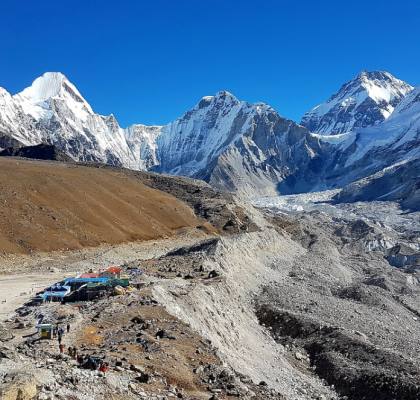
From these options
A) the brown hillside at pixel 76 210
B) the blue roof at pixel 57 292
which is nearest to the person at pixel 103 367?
the blue roof at pixel 57 292

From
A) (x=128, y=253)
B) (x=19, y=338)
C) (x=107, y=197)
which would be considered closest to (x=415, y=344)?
(x=19, y=338)

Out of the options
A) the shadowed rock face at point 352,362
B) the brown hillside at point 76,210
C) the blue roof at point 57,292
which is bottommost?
the shadowed rock face at point 352,362

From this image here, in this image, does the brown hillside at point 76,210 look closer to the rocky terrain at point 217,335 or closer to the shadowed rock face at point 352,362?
the rocky terrain at point 217,335

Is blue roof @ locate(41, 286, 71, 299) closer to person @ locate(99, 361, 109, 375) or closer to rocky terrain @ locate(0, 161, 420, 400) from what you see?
rocky terrain @ locate(0, 161, 420, 400)

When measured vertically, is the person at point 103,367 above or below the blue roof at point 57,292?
below

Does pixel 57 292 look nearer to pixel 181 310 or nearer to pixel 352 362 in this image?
pixel 181 310

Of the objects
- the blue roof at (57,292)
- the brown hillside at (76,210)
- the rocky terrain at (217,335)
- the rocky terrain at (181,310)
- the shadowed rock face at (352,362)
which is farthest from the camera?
the brown hillside at (76,210)

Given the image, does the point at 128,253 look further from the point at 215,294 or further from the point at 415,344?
the point at 415,344

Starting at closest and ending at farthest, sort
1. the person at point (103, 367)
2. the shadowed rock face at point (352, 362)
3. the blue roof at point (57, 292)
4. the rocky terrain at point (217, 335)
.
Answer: the person at point (103, 367)
the rocky terrain at point (217, 335)
the shadowed rock face at point (352, 362)
the blue roof at point (57, 292)

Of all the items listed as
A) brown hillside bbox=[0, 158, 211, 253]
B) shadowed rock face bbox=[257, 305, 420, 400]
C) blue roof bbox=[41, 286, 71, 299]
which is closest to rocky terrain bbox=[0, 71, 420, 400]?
shadowed rock face bbox=[257, 305, 420, 400]

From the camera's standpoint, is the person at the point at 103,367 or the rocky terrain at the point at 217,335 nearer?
the person at the point at 103,367
